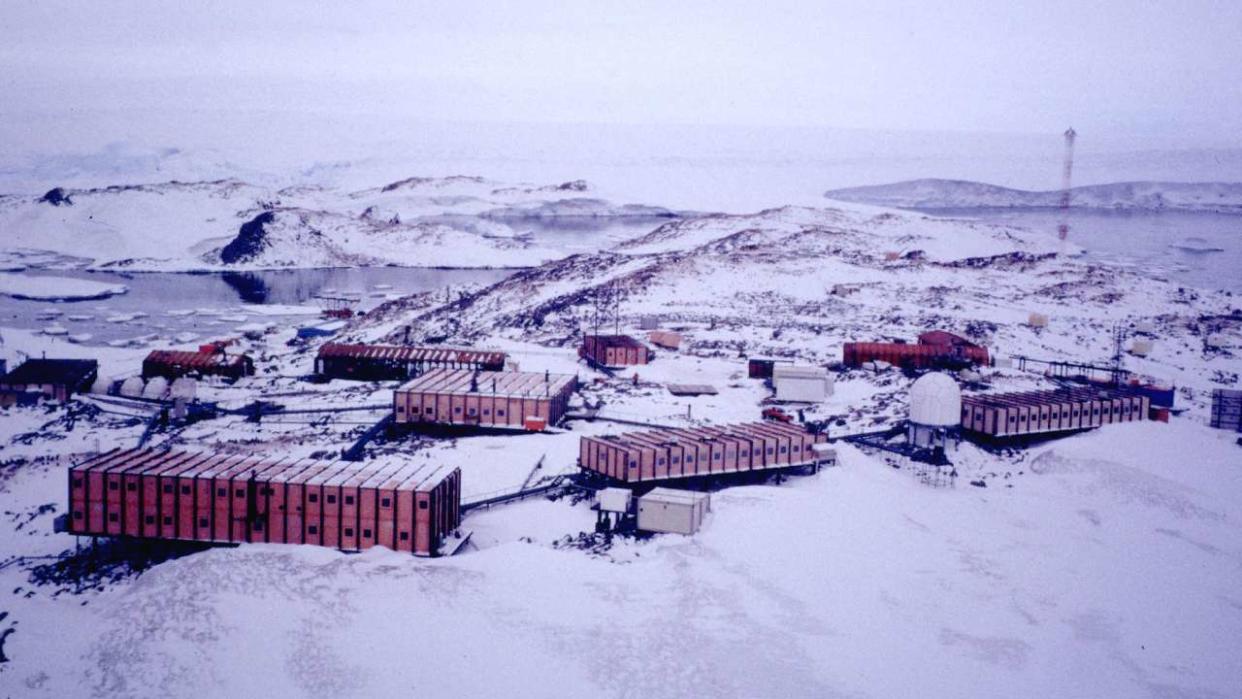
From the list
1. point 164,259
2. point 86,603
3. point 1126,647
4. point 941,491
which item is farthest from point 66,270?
point 1126,647

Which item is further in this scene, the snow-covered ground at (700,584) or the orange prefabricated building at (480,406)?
the orange prefabricated building at (480,406)

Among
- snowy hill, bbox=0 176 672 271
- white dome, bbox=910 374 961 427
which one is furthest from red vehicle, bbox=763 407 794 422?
snowy hill, bbox=0 176 672 271

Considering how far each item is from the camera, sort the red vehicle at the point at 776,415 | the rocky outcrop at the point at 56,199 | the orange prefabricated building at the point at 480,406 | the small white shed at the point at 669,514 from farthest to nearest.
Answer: the rocky outcrop at the point at 56,199 → the red vehicle at the point at 776,415 → the orange prefabricated building at the point at 480,406 → the small white shed at the point at 669,514

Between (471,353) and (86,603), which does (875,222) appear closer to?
(471,353)

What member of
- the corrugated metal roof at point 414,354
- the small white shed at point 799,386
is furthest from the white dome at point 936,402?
the corrugated metal roof at point 414,354

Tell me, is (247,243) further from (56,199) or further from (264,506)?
(264,506)

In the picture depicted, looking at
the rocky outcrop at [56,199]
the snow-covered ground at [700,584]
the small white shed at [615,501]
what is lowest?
the snow-covered ground at [700,584]

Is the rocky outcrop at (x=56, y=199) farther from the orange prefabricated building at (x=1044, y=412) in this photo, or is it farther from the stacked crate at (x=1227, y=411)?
the stacked crate at (x=1227, y=411)

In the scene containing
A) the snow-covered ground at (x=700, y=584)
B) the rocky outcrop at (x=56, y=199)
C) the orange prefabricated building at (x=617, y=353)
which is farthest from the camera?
the rocky outcrop at (x=56, y=199)
